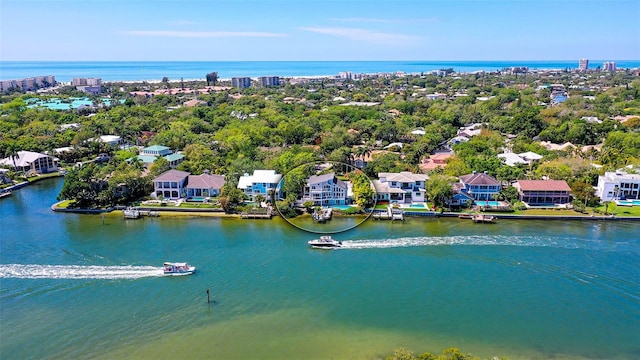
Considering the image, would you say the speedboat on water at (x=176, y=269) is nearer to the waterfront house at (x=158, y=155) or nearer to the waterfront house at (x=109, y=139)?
the waterfront house at (x=158, y=155)

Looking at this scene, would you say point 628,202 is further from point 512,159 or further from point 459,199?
point 459,199

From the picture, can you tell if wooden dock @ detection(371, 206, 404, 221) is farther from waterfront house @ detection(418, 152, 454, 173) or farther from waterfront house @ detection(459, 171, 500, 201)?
waterfront house @ detection(418, 152, 454, 173)

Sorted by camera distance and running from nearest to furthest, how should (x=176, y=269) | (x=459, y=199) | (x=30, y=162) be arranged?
(x=176, y=269), (x=459, y=199), (x=30, y=162)

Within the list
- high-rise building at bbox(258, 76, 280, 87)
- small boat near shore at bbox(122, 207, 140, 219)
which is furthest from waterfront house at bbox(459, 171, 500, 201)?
high-rise building at bbox(258, 76, 280, 87)

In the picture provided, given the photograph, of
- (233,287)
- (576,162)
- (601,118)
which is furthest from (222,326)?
(601,118)

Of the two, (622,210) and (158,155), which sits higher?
(158,155)

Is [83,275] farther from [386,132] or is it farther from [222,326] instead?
[386,132]

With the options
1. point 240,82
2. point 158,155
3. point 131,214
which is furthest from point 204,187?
point 240,82
